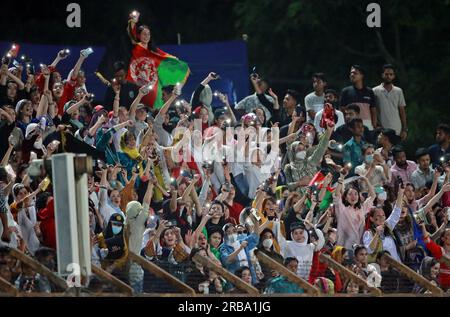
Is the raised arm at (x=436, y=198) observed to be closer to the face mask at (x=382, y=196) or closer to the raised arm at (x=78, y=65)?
the face mask at (x=382, y=196)

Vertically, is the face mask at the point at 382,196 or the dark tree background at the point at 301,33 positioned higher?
the dark tree background at the point at 301,33

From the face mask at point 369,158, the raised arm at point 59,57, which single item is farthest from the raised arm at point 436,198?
the raised arm at point 59,57

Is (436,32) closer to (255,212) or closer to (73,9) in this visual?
(73,9)

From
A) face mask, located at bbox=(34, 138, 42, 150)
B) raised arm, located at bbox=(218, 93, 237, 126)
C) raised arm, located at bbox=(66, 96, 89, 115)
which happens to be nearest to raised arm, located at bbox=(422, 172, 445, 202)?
raised arm, located at bbox=(218, 93, 237, 126)

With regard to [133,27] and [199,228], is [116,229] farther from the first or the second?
[133,27]

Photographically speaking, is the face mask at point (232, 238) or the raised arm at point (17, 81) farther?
the raised arm at point (17, 81)

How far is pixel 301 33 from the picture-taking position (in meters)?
23.7

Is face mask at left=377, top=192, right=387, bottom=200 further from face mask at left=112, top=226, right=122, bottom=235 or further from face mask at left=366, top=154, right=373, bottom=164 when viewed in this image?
face mask at left=112, top=226, right=122, bottom=235

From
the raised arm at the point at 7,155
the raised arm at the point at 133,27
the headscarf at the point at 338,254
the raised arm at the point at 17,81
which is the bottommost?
Result: the headscarf at the point at 338,254

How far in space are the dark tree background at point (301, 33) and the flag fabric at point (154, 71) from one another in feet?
11.7

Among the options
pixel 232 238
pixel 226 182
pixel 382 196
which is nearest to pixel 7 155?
pixel 226 182

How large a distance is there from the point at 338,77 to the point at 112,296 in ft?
37.6

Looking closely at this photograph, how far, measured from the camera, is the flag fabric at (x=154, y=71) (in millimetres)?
16344
